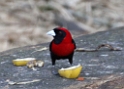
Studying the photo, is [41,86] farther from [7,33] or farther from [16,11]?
[16,11]

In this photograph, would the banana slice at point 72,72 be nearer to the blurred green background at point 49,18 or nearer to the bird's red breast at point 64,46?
the bird's red breast at point 64,46

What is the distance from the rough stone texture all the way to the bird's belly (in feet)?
0.52

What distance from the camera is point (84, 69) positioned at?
3.23 m

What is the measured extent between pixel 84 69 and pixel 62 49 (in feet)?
0.99

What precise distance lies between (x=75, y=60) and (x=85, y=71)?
0.29 m

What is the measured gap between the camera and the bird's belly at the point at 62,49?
9.82 feet

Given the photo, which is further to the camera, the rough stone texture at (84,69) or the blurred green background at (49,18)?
the blurred green background at (49,18)

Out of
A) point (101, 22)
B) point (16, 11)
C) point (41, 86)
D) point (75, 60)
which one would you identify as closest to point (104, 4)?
point (101, 22)

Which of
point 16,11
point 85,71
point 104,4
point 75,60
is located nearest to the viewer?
point 85,71

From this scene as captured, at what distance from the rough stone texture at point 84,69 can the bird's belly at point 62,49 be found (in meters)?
0.16

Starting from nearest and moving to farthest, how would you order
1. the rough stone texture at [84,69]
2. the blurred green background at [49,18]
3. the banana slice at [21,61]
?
the rough stone texture at [84,69], the banana slice at [21,61], the blurred green background at [49,18]

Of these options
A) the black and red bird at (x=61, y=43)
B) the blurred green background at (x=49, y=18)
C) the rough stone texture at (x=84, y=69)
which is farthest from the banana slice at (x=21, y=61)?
the blurred green background at (x=49, y=18)

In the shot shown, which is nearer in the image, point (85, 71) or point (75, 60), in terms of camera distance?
point (85, 71)

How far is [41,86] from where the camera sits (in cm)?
291
